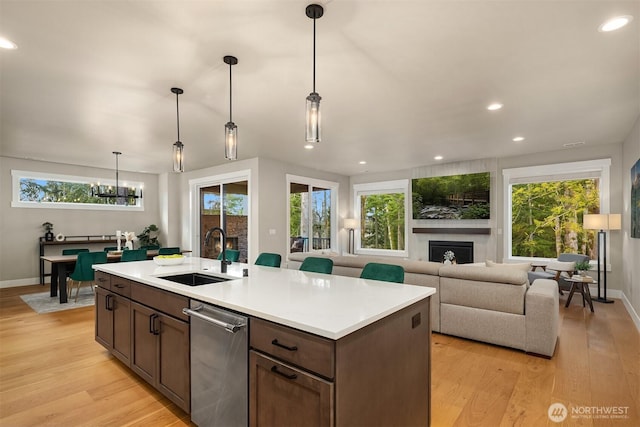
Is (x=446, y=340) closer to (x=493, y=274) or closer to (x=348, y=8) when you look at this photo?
(x=493, y=274)

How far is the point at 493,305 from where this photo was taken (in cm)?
328

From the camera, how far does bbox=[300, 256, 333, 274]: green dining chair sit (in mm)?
3035

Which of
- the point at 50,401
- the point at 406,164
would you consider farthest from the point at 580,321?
the point at 50,401

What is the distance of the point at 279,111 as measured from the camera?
3.81m

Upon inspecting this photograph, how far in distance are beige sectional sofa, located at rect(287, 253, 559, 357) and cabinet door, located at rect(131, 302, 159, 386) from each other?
8.97 feet

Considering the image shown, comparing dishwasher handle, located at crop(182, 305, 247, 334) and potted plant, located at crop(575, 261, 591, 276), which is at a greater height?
dishwasher handle, located at crop(182, 305, 247, 334)

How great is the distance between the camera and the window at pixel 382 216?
8.19m

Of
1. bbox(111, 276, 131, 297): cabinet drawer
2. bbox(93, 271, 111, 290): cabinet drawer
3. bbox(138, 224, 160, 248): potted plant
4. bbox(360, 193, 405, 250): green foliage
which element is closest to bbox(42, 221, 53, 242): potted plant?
bbox(138, 224, 160, 248): potted plant

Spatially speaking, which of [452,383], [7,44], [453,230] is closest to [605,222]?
[453,230]

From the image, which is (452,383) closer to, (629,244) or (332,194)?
(629,244)

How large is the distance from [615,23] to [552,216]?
497 cm

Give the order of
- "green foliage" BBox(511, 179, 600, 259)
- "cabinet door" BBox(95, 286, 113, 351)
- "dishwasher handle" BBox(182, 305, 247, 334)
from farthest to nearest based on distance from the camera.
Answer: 1. "green foliage" BBox(511, 179, 600, 259)
2. "cabinet door" BBox(95, 286, 113, 351)
3. "dishwasher handle" BBox(182, 305, 247, 334)

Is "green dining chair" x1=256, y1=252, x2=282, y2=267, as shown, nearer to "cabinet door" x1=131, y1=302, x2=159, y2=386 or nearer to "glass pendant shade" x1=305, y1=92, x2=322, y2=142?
"cabinet door" x1=131, y1=302, x2=159, y2=386

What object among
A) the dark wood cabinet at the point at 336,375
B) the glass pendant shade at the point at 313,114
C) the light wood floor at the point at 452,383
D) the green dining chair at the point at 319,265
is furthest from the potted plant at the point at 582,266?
the glass pendant shade at the point at 313,114
